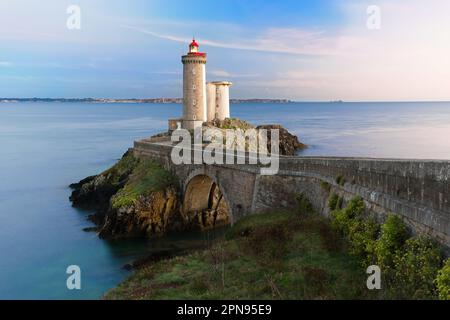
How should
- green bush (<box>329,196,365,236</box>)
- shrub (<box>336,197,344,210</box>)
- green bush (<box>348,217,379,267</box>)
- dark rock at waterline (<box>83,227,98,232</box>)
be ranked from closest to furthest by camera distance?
1. green bush (<box>348,217,379,267</box>)
2. green bush (<box>329,196,365,236</box>)
3. shrub (<box>336,197,344,210</box>)
4. dark rock at waterline (<box>83,227,98,232</box>)

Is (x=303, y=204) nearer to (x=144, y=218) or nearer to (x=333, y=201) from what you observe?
(x=333, y=201)

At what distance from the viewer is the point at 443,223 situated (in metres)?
9.15

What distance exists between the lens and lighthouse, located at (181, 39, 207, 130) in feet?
145

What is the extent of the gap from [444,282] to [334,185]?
27.7 feet

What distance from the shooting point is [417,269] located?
31.2 ft

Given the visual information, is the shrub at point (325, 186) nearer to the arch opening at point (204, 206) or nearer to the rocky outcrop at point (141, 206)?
the arch opening at point (204, 206)

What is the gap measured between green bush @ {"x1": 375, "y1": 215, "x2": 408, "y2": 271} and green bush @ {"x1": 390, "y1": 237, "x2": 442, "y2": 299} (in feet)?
1.28

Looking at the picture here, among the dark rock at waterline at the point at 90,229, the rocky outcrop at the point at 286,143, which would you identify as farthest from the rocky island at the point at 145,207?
the rocky outcrop at the point at 286,143

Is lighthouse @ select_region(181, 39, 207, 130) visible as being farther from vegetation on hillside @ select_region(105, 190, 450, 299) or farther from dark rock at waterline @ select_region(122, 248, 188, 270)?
vegetation on hillside @ select_region(105, 190, 450, 299)

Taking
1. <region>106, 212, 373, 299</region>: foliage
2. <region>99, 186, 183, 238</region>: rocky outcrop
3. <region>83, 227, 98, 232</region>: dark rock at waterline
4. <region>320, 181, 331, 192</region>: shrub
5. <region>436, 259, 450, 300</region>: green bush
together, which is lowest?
<region>83, 227, 98, 232</region>: dark rock at waterline

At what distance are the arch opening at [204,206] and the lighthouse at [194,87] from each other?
16294 millimetres

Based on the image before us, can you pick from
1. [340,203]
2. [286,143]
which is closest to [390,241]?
[340,203]

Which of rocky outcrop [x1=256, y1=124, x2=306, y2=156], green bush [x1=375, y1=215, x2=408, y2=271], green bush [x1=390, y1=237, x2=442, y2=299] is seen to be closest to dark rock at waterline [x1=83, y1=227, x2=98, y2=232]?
green bush [x1=375, y1=215, x2=408, y2=271]
